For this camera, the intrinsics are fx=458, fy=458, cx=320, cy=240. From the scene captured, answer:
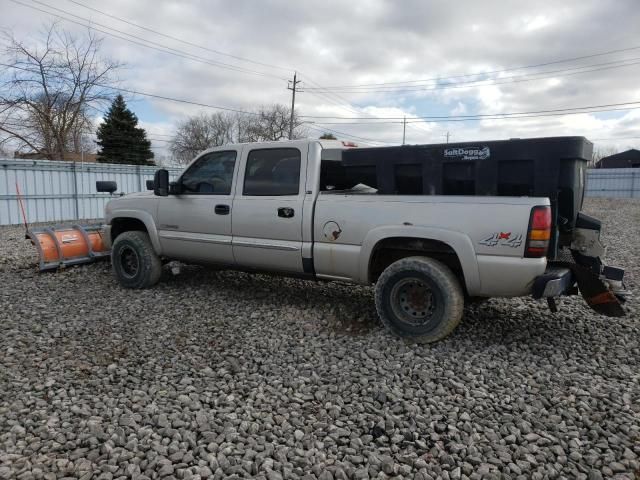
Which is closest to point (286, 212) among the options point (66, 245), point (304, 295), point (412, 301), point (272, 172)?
point (272, 172)

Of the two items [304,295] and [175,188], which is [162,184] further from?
[304,295]

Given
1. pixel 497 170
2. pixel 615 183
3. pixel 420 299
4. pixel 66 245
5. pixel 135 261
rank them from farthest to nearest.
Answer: pixel 615 183, pixel 66 245, pixel 135 261, pixel 420 299, pixel 497 170

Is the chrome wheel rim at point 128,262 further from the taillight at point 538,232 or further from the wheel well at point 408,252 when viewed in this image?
the taillight at point 538,232

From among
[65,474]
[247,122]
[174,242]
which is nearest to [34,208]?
[174,242]

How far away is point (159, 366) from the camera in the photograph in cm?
386

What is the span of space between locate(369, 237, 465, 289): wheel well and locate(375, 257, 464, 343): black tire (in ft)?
0.42

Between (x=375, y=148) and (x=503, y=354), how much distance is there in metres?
2.26

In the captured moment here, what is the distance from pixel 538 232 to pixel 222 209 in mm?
3435

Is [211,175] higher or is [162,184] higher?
[211,175]

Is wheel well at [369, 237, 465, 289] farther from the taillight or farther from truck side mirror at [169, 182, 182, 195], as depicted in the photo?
truck side mirror at [169, 182, 182, 195]

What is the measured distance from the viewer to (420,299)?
14.3 ft

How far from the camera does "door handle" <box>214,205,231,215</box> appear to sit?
542 centimetres

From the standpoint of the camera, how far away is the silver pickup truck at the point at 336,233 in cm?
384

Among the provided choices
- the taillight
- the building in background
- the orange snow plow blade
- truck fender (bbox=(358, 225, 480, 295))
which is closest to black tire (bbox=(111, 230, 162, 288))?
the orange snow plow blade
